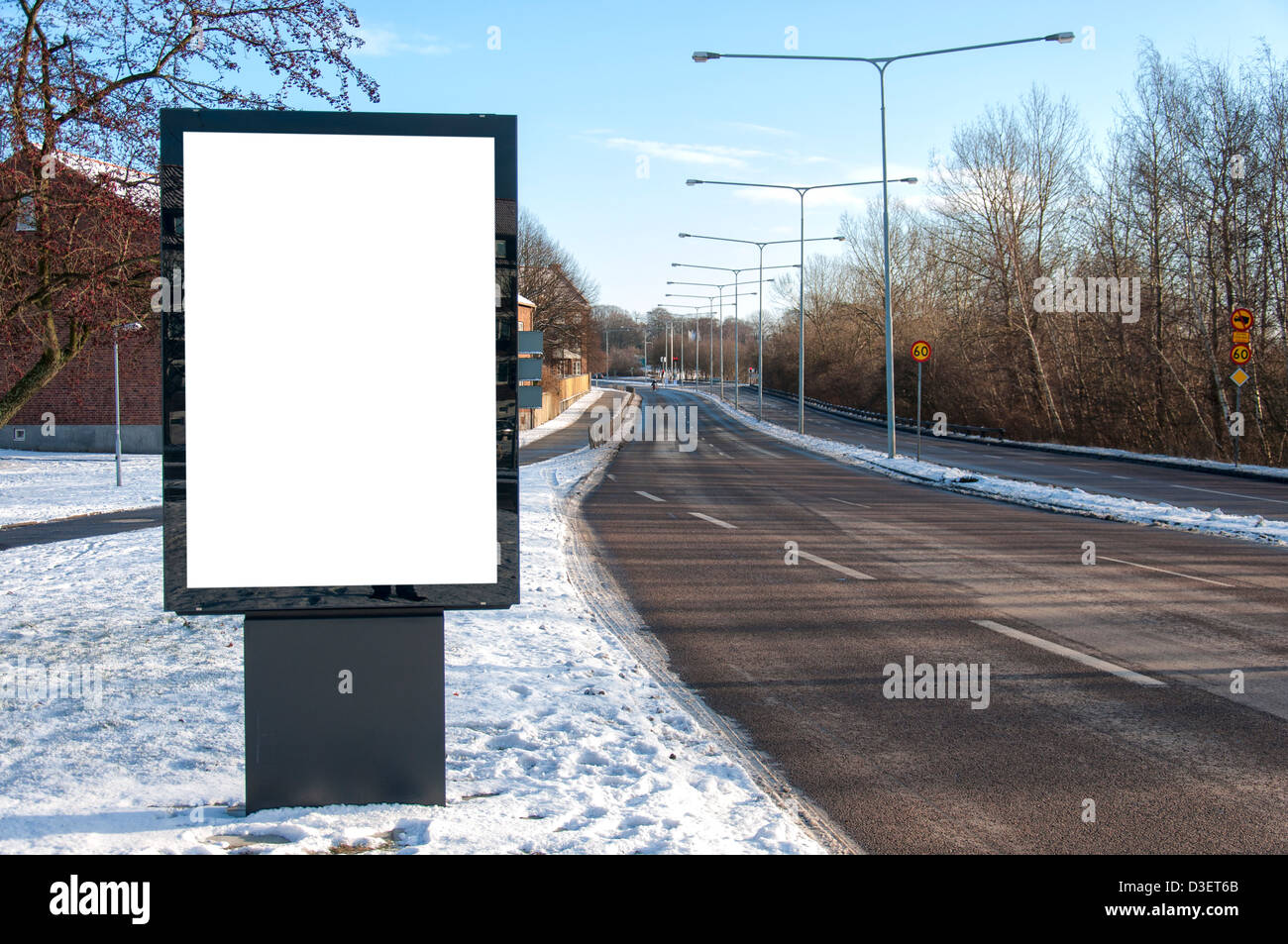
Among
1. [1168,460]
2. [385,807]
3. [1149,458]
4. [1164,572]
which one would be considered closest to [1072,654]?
[1164,572]

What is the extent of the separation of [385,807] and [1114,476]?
28427 millimetres

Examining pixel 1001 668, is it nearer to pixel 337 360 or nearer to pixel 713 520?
pixel 337 360

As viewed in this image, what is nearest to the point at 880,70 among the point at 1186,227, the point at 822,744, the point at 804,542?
the point at 1186,227

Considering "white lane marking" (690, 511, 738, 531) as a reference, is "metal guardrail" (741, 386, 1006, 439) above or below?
above

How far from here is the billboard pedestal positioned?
171 inches

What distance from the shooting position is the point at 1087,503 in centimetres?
2016

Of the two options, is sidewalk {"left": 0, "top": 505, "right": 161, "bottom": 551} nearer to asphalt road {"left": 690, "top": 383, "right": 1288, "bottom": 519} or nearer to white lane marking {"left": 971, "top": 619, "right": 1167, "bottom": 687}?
white lane marking {"left": 971, "top": 619, "right": 1167, "bottom": 687}

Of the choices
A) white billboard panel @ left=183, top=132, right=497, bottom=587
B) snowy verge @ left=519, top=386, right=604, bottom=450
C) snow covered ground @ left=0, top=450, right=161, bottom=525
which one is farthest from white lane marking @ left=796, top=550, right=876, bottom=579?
snowy verge @ left=519, top=386, right=604, bottom=450

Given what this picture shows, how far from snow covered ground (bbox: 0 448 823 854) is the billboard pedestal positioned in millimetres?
108

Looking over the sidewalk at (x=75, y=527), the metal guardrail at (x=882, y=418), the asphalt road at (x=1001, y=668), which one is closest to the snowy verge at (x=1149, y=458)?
the metal guardrail at (x=882, y=418)

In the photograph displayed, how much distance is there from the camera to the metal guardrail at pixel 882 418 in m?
52.4

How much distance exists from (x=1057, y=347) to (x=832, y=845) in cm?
5122

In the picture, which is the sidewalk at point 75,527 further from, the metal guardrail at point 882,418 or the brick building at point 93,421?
the metal guardrail at point 882,418

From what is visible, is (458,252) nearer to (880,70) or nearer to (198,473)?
(198,473)
